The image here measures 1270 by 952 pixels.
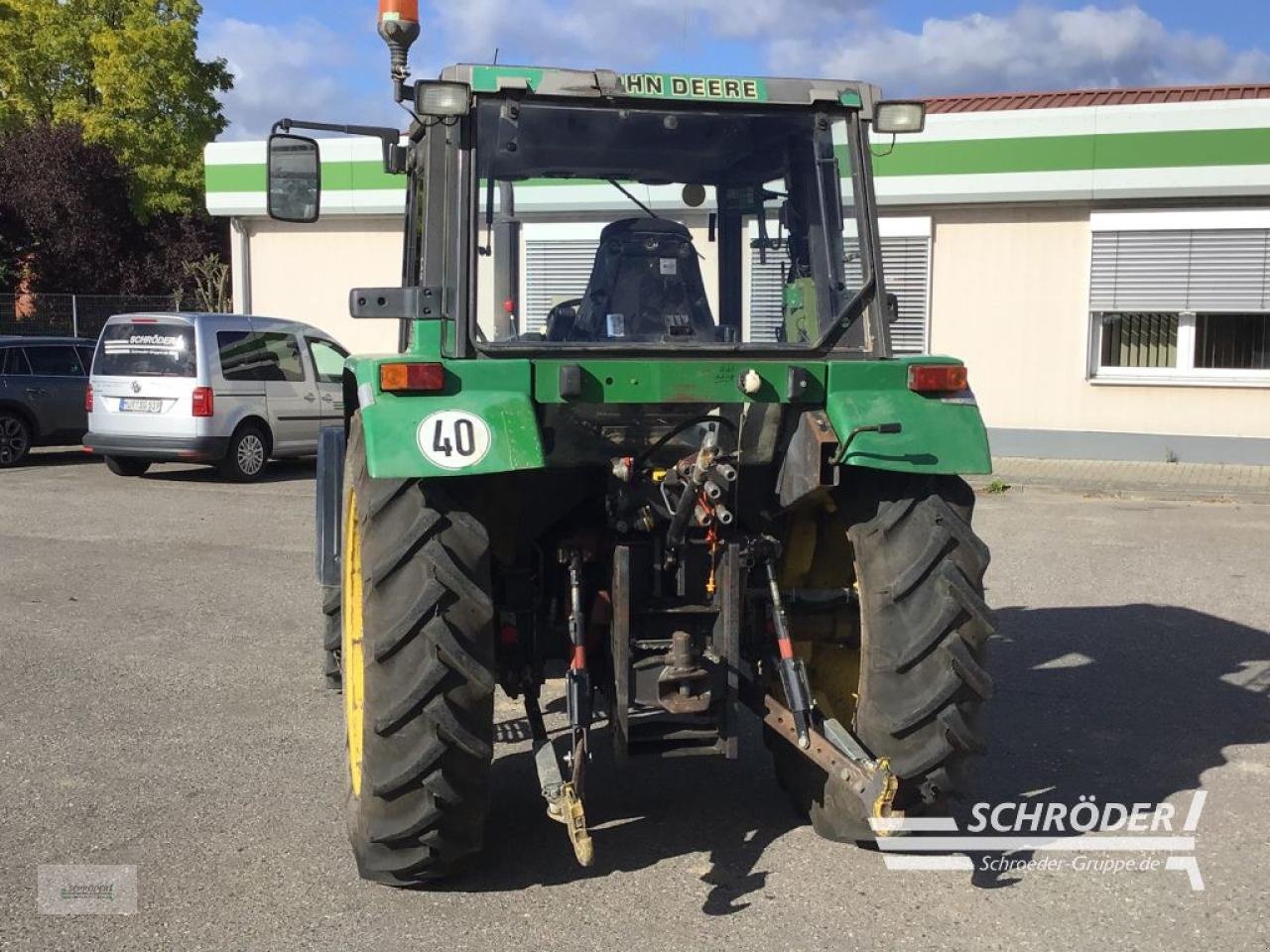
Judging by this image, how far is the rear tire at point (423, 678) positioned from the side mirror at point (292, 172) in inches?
67.9

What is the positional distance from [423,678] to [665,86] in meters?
2.11

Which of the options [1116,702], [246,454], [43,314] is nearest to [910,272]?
[246,454]

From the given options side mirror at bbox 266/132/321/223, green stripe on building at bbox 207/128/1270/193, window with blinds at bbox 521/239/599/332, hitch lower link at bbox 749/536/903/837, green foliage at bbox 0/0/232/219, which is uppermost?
green foliage at bbox 0/0/232/219

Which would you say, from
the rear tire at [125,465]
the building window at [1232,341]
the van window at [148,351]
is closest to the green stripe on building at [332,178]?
the van window at [148,351]

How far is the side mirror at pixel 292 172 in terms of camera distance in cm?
532

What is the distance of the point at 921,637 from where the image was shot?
4223 mm

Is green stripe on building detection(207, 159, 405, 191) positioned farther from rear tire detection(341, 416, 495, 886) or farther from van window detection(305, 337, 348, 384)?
rear tire detection(341, 416, 495, 886)

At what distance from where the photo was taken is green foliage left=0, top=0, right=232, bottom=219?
36.3 meters

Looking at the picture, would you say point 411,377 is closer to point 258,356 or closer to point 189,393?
point 189,393

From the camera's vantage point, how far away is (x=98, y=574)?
30.8 feet

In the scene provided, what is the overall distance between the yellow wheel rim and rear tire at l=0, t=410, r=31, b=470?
1260 cm

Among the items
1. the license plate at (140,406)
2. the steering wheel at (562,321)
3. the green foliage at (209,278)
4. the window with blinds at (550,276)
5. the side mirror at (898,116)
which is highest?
the green foliage at (209,278)

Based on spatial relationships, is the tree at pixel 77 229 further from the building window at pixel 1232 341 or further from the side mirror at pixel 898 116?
the side mirror at pixel 898 116

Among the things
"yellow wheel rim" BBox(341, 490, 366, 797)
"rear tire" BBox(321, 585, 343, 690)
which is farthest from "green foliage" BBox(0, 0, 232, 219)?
"yellow wheel rim" BBox(341, 490, 366, 797)
